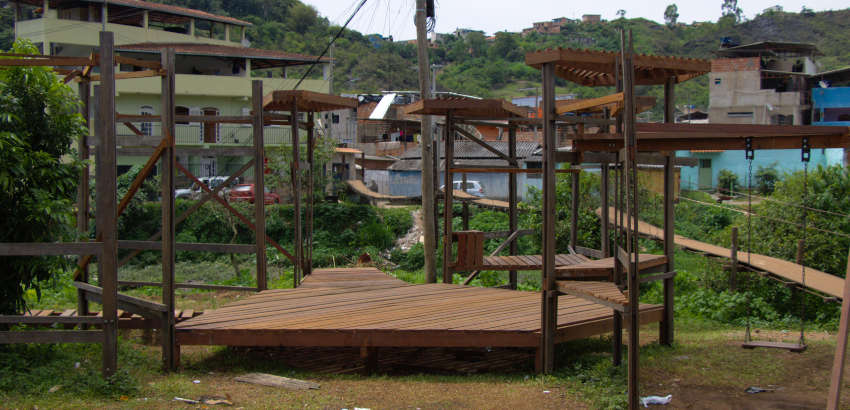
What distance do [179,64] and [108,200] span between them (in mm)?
27600

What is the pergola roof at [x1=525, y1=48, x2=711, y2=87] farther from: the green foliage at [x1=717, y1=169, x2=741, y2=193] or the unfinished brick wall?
the unfinished brick wall

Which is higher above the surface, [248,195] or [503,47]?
[503,47]

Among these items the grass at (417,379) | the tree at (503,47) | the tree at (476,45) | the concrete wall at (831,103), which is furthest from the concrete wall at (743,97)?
the tree at (476,45)

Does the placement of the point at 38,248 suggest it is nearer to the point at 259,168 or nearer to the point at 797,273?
the point at 259,168

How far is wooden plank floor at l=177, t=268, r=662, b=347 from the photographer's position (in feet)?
19.6

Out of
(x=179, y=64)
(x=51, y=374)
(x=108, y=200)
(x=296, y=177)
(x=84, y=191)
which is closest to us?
(x=108, y=200)

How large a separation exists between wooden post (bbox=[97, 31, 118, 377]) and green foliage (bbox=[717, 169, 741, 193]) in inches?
1261

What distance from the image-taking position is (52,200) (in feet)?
18.1

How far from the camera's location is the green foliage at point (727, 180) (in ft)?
103

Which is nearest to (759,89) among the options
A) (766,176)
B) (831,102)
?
(831,102)

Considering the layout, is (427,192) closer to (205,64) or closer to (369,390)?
(369,390)

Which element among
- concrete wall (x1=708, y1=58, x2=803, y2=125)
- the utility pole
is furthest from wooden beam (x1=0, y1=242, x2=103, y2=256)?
concrete wall (x1=708, y1=58, x2=803, y2=125)

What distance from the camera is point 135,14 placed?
101 feet

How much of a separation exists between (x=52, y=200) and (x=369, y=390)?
3.43 metres
